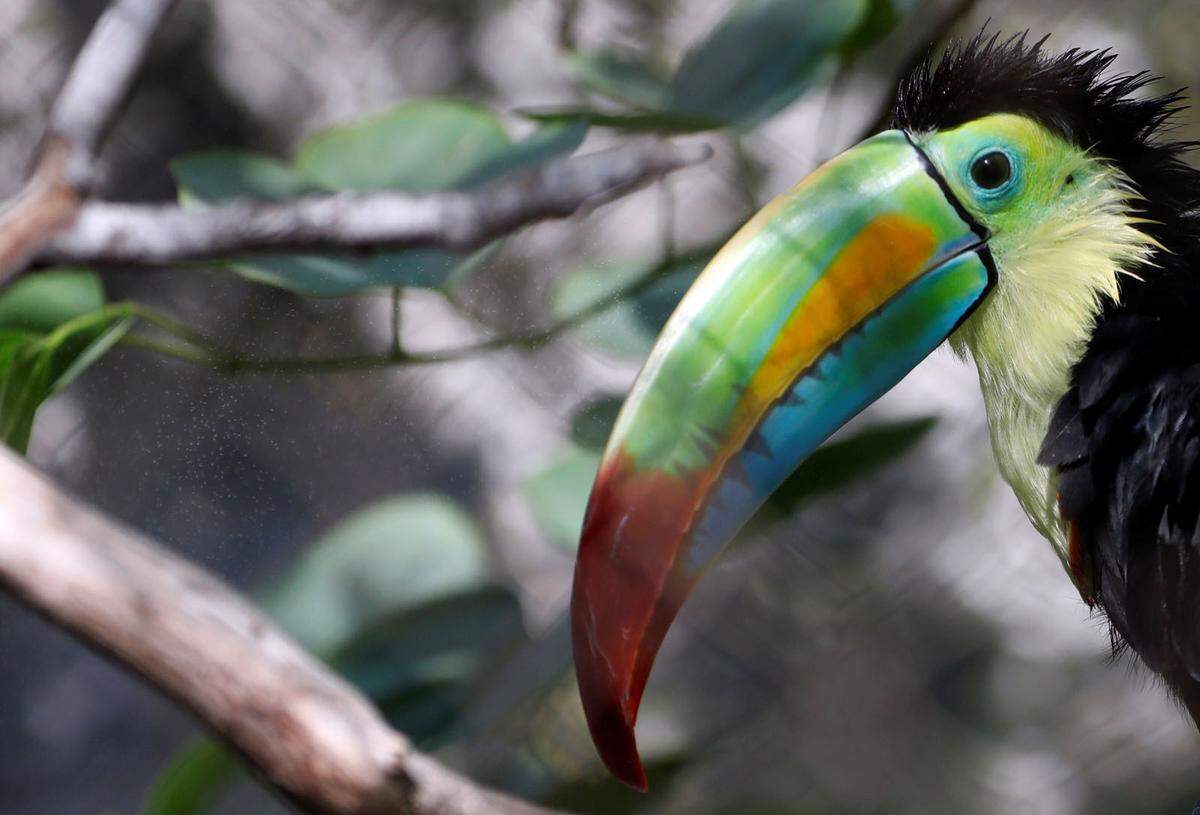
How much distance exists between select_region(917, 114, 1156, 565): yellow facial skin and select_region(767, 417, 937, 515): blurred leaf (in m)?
0.25

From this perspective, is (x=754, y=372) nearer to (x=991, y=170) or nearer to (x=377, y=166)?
(x=991, y=170)

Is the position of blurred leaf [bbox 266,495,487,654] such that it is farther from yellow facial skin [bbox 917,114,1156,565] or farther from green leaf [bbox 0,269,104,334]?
yellow facial skin [bbox 917,114,1156,565]

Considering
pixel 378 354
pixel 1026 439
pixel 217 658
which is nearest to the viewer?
pixel 217 658

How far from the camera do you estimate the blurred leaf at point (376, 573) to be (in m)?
1.16

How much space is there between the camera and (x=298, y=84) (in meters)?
1.46

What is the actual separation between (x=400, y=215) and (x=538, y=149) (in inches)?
6.2

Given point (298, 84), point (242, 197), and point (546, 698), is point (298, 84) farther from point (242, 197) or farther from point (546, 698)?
point (546, 698)

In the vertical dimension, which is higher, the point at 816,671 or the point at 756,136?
the point at 756,136

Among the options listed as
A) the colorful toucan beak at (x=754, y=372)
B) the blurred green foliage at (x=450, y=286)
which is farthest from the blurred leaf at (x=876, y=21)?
the colorful toucan beak at (x=754, y=372)

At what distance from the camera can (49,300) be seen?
118 centimetres

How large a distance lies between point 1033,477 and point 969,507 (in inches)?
21.2

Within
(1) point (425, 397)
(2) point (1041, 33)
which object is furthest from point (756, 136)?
(1) point (425, 397)

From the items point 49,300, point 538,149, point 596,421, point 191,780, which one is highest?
point 538,149

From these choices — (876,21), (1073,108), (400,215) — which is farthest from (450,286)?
(1073,108)
